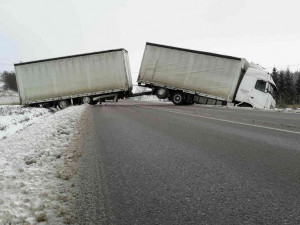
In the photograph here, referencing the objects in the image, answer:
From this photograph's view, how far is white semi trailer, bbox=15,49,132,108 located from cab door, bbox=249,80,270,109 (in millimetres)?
10064

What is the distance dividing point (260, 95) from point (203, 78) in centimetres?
448

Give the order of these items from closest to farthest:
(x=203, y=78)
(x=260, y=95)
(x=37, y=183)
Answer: (x=37, y=183) < (x=260, y=95) < (x=203, y=78)

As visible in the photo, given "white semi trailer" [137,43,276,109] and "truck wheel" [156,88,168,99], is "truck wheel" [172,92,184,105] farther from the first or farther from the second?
"truck wheel" [156,88,168,99]

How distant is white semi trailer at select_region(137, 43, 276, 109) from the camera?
895 inches

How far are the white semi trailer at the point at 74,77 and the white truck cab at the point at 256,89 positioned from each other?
9346 mm

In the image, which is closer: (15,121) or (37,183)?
(37,183)

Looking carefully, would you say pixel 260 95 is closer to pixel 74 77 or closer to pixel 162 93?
pixel 162 93

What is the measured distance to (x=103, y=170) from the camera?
426cm

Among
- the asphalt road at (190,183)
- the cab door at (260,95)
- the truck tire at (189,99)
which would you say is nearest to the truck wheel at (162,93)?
the truck tire at (189,99)

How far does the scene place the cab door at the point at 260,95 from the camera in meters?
22.4

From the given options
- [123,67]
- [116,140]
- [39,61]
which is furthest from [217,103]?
[116,140]

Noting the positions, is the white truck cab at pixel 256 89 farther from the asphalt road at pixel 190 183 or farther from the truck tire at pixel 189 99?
the asphalt road at pixel 190 183

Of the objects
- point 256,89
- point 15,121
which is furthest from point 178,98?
point 15,121

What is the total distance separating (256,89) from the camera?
22562 millimetres
